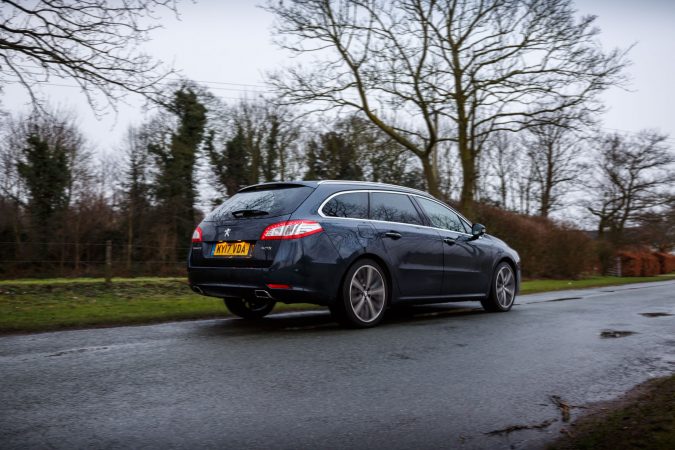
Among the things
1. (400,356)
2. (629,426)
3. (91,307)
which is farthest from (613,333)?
(91,307)

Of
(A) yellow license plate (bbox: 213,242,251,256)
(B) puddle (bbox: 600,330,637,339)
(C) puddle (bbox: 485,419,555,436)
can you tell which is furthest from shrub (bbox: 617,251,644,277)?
(C) puddle (bbox: 485,419,555,436)

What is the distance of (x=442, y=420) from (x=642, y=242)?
40072mm

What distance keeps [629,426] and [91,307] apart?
26.0 feet

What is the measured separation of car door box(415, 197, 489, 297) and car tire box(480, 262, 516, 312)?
247mm

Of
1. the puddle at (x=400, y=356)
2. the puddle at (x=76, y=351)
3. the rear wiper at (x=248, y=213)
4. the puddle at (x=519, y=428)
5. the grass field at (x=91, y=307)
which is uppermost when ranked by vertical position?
the rear wiper at (x=248, y=213)

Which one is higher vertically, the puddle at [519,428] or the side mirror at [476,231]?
the side mirror at [476,231]

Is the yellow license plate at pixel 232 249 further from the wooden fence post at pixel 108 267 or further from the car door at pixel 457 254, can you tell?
the wooden fence post at pixel 108 267

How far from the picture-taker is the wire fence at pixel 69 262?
73.5 ft

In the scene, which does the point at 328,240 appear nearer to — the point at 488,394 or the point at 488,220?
the point at 488,394

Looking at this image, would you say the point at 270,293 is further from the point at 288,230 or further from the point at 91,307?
the point at 91,307

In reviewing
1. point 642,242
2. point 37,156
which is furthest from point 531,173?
point 37,156

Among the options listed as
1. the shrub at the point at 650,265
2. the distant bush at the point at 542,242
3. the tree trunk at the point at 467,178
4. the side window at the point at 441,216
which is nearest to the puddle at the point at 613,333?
the side window at the point at 441,216

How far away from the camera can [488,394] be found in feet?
13.4

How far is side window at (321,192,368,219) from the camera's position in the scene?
265 inches
